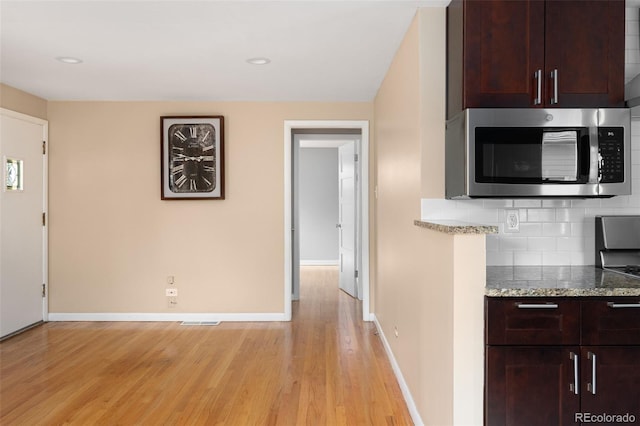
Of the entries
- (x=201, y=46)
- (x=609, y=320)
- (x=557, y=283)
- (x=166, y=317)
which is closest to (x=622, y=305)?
(x=609, y=320)

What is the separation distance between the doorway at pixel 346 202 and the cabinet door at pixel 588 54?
2695 millimetres

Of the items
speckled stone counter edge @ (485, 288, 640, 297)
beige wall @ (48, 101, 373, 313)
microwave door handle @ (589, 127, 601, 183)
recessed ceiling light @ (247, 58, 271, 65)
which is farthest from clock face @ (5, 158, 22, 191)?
microwave door handle @ (589, 127, 601, 183)

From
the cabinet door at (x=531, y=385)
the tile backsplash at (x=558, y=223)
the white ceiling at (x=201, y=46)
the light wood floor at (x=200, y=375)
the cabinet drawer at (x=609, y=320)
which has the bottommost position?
the light wood floor at (x=200, y=375)

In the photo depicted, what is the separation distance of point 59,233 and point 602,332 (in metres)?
4.93

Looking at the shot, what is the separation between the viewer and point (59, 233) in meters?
4.93

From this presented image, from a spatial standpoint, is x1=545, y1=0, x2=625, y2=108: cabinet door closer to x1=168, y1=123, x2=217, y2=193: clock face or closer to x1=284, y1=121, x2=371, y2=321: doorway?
x1=284, y1=121, x2=371, y2=321: doorway

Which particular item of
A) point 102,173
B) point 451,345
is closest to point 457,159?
point 451,345

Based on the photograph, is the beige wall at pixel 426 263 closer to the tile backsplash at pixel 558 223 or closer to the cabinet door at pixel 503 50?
the cabinet door at pixel 503 50

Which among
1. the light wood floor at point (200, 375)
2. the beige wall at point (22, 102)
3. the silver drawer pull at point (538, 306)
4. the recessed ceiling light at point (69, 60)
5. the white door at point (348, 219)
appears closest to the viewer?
the silver drawer pull at point (538, 306)

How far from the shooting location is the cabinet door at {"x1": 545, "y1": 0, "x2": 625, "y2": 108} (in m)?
2.28

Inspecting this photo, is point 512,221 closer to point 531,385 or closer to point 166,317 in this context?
point 531,385

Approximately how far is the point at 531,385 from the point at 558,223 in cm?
111

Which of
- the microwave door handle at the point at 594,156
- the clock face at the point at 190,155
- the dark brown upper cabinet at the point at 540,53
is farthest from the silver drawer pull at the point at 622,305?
the clock face at the point at 190,155

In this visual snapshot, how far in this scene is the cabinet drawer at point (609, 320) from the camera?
73.7 inches
